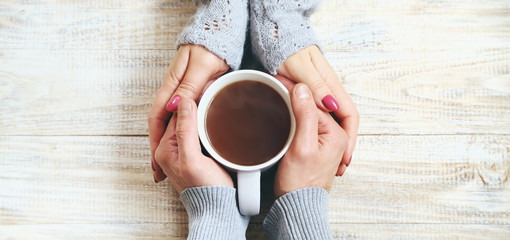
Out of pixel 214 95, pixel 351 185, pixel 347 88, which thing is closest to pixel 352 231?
pixel 351 185

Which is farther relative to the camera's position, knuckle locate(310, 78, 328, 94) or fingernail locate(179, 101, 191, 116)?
knuckle locate(310, 78, 328, 94)

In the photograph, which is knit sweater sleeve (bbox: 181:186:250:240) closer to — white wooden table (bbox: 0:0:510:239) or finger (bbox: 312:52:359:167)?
white wooden table (bbox: 0:0:510:239)

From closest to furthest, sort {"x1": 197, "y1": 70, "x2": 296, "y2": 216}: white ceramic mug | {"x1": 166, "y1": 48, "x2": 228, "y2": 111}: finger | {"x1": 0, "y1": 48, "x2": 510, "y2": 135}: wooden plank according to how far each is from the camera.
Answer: {"x1": 197, "y1": 70, "x2": 296, "y2": 216}: white ceramic mug < {"x1": 166, "y1": 48, "x2": 228, "y2": 111}: finger < {"x1": 0, "y1": 48, "x2": 510, "y2": 135}: wooden plank

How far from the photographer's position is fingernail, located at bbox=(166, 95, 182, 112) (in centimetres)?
68

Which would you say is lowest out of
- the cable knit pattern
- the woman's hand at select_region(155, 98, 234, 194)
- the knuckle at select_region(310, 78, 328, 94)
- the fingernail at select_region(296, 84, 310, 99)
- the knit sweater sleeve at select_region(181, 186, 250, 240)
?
the knit sweater sleeve at select_region(181, 186, 250, 240)

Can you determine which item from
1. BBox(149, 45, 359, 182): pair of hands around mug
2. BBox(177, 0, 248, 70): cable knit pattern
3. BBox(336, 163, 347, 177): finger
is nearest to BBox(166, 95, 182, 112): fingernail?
BBox(149, 45, 359, 182): pair of hands around mug

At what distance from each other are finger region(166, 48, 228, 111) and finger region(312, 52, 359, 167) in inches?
8.1

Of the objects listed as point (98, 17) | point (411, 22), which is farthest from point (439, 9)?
point (98, 17)

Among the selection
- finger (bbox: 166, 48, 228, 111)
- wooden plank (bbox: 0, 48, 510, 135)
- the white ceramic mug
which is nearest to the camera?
the white ceramic mug

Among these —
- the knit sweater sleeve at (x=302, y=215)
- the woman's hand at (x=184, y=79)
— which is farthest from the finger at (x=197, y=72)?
the knit sweater sleeve at (x=302, y=215)

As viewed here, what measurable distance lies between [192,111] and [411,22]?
551 mm

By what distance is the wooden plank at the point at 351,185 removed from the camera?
31.1 inches

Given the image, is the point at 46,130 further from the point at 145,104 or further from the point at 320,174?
the point at 320,174

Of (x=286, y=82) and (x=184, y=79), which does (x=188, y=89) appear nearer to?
(x=184, y=79)
